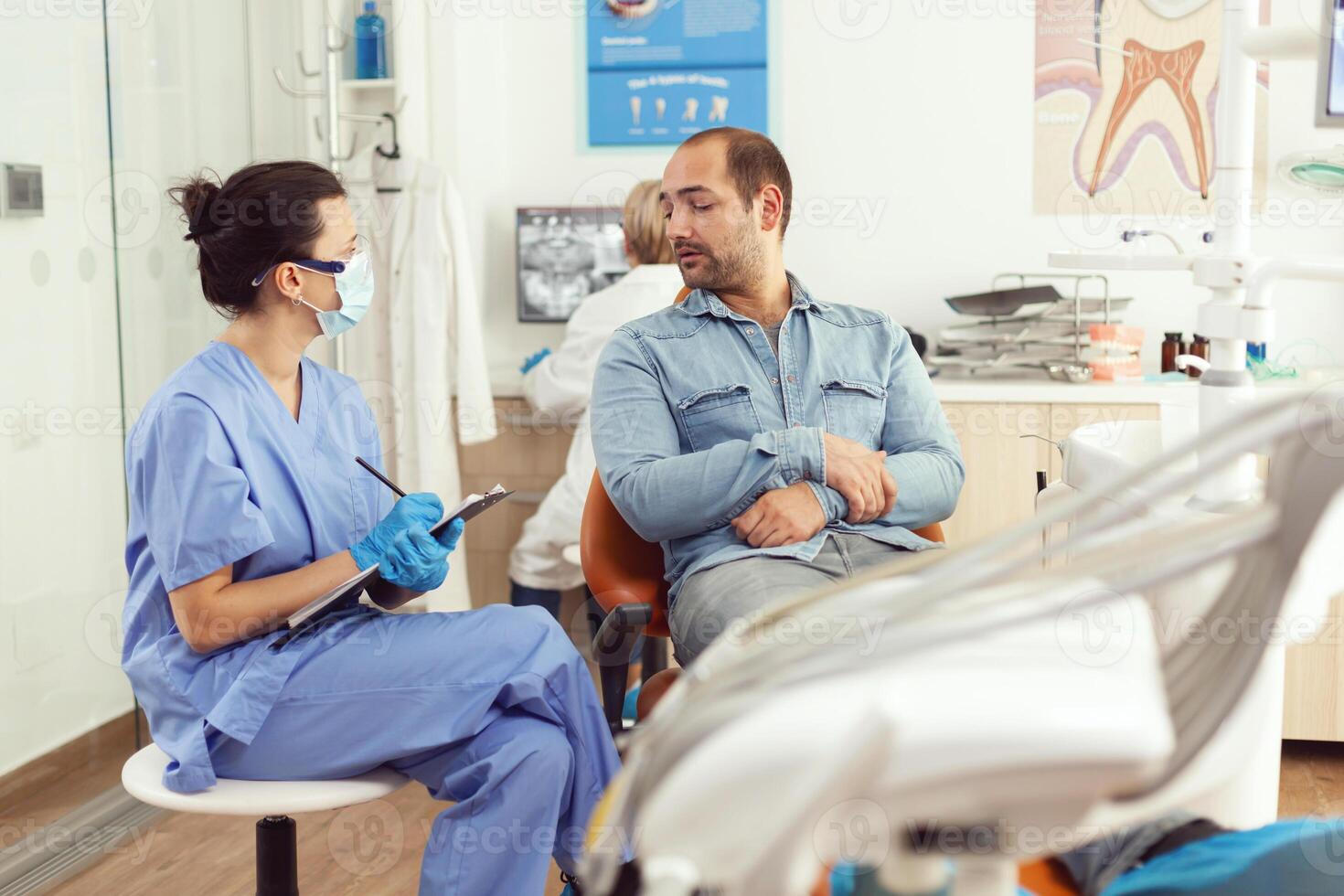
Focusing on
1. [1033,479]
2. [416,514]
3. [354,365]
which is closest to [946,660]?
[416,514]

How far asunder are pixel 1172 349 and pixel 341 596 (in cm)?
240

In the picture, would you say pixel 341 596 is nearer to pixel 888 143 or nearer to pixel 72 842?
pixel 72 842

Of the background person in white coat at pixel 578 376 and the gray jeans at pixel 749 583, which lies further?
the background person in white coat at pixel 578 376

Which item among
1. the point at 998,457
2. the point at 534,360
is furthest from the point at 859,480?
the point at 534,360

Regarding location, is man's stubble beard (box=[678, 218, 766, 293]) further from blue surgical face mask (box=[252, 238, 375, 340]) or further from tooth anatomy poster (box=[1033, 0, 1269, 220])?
tooth anatomy poster (box=[1033, 0, 1269, 220])

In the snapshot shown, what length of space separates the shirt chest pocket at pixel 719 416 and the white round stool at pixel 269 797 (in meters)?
0.75

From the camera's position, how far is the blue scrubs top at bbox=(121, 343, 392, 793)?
1551 millimetres

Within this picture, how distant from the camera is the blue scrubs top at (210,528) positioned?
1.55 metres

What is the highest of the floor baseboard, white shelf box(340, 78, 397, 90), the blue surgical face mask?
white shelf box(340, 78, 397, 90)

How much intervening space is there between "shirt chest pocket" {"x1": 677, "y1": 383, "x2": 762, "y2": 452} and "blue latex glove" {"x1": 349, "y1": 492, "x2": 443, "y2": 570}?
469 mm

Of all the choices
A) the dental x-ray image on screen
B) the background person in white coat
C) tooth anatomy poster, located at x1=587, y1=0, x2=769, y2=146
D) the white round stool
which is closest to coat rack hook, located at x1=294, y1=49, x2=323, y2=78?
the dental x-ray image on screen

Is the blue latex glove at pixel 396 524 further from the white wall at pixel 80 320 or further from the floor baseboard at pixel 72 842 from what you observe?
the floor baseboard at pixel 72 842

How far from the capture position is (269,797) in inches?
58.9

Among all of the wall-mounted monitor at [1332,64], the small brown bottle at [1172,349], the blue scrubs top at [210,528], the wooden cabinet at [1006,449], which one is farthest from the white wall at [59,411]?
the small brown bottle at [1172,349]
